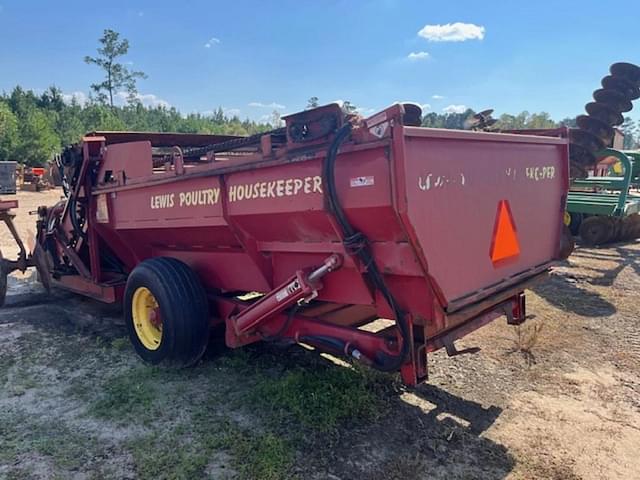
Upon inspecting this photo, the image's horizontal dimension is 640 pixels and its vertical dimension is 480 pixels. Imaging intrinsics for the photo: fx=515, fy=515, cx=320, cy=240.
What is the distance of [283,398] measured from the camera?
11.6 ft

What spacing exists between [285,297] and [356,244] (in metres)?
0.69

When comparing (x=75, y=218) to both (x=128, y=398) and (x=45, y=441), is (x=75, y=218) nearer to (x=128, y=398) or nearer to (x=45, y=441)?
(x=128, y=398)

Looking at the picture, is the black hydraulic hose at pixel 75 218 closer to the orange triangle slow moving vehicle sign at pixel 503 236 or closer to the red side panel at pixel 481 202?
the red side panel at pixel 481 202

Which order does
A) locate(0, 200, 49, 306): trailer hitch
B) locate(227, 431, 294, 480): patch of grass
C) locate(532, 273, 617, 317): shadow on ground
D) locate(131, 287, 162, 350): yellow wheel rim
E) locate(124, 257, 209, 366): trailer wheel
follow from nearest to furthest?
locate(227, 431, 294, 480): patch of grass
locate(124, 257, 209, 366): trailer wheel
locate(131, 287, 162, 350): yellow wheel rim
locate(532, 273, 617, 317): shadow on ground
locate(0, 200, 49, 306): trailer hitch

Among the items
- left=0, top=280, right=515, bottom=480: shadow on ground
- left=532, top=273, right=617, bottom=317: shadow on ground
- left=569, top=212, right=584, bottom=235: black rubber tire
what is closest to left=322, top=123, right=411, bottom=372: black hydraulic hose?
left=0, top=280, right=515, bottom=480: shadow on ground

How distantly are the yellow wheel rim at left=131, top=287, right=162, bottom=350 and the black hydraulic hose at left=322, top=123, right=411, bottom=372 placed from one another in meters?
2.19

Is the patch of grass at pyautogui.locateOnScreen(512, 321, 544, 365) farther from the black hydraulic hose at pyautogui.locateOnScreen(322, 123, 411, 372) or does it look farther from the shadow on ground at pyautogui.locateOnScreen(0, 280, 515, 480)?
the black hydraulic hose at pyautogui.locateOnScreen(322, 123, 411, 372)

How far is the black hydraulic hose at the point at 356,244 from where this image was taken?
8.73 feet

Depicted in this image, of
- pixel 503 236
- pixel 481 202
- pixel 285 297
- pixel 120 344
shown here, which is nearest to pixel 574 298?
pixel 503 236

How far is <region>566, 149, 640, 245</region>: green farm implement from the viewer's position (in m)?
8.24

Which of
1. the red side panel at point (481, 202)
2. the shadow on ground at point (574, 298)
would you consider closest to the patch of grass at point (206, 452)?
the red side panel at point (481, 202)

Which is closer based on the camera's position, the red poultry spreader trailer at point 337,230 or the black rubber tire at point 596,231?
the red poultry spreader trailer at point 337,230

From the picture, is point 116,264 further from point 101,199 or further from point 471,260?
point 471,260

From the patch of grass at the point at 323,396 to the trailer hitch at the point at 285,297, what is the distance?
481 mm
